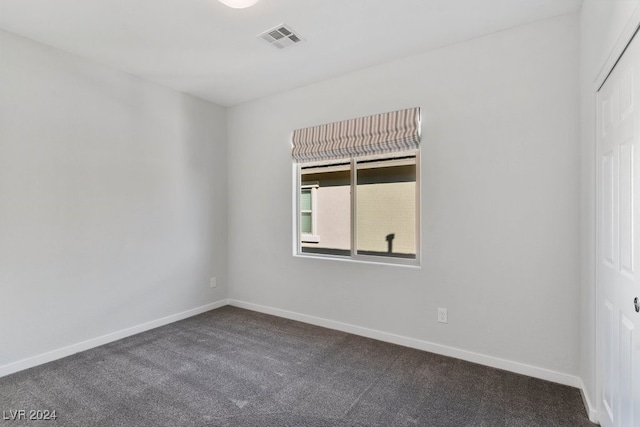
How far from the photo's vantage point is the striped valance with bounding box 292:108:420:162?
9.64 ft

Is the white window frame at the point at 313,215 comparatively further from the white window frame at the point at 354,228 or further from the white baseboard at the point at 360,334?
the white baseboard at the point at 360,334

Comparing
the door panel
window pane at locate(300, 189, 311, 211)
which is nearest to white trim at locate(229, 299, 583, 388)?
the door panel

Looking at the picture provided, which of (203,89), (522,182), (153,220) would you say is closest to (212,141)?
(203,89)

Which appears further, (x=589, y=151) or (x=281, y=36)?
(x=281, y=36)

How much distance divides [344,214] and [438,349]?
1672mm

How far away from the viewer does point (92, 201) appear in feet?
9.88

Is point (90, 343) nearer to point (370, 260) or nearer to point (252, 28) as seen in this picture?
point (370, 260)

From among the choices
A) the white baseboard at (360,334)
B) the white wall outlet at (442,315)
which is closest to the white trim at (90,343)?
the white baseboard at (360,334)

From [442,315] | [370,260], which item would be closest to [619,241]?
[442,315]

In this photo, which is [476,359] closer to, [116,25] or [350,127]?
[350,127]

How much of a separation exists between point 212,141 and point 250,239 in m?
1.46

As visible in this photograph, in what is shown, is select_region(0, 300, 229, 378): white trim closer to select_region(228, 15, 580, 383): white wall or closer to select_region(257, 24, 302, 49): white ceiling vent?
select_region(228, 15, 580, 383): white wall

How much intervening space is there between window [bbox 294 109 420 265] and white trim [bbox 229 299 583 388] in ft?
2.48

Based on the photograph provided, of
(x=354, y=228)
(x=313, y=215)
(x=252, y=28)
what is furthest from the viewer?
(x=313, y=215)
